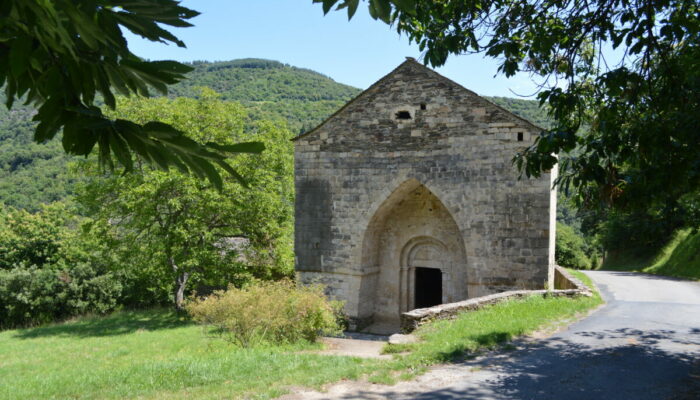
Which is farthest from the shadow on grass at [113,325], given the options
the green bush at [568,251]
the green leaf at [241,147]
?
the green bush at [568,251]

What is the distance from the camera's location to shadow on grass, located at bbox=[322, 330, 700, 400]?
5703mm

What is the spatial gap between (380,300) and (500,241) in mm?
4198

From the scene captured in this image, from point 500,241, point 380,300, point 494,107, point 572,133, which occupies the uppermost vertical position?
point 494,107

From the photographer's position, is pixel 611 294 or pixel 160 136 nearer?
pixel 160 136

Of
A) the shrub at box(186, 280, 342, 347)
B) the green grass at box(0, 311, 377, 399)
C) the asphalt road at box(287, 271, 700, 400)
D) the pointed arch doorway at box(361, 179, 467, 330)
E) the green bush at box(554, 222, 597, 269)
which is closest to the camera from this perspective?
the asphalt road at box(287, 271, 700, 400)

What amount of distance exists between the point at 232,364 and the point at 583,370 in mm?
4704

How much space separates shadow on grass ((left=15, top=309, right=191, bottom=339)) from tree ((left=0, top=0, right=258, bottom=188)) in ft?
53.5

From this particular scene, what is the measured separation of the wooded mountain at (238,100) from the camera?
38094mm

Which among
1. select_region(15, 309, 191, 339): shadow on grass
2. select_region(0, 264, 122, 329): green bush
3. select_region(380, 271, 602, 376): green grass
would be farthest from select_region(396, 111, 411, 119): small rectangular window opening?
select_region(0, 264, 122, 329): green bush

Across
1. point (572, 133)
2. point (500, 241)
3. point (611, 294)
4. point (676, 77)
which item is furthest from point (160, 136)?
point (611, 294)

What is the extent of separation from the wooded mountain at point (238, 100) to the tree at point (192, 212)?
1.96 m

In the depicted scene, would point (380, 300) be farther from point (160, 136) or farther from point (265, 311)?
point (160, 136)

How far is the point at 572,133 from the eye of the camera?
399cm

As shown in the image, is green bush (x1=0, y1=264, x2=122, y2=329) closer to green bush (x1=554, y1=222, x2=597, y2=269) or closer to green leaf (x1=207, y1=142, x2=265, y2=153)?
green leaf (x1=207, y1=142, x2=265, y2=153)
